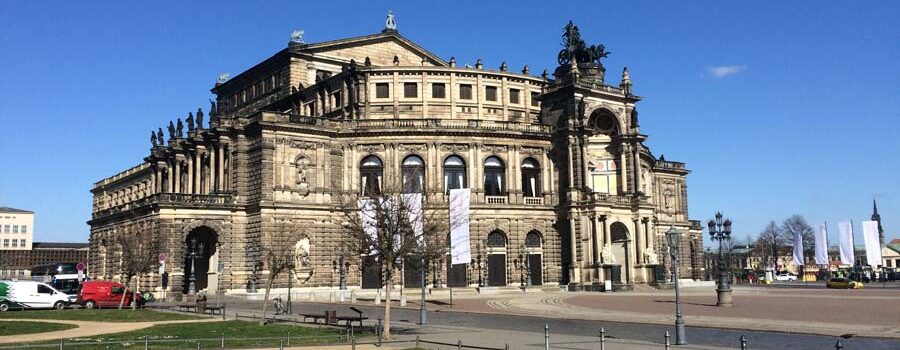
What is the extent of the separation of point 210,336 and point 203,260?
1830 inches

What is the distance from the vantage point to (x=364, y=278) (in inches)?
2746

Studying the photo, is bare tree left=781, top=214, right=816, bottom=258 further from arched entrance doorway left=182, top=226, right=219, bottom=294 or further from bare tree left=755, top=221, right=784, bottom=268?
arched entrance doorway left=182, top=226, right=219, bottom=294

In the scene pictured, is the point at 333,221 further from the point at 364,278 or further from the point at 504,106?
the point at 504,106

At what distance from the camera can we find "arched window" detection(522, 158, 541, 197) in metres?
74.9

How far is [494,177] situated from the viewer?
73.6 metres

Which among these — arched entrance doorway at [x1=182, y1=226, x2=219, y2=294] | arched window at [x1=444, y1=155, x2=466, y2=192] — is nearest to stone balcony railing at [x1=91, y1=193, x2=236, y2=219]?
arched entrance doorway at [x1=182, y1=226, x2=219, y2=294]

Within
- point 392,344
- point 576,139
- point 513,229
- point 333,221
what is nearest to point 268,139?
point 333,221

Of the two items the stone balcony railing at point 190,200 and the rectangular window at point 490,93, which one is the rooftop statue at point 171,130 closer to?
the stone balcony railing at point 190,200

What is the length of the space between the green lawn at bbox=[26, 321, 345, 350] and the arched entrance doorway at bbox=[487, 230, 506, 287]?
127ft

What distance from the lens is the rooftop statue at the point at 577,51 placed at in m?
81.5

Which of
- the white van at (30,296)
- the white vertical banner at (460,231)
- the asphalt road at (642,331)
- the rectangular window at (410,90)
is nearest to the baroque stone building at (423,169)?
the rectangular window at (410,90)

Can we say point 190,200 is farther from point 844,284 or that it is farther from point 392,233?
point 844,284

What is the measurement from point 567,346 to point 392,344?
561 cm

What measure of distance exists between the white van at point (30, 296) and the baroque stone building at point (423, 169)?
12.9 metres
